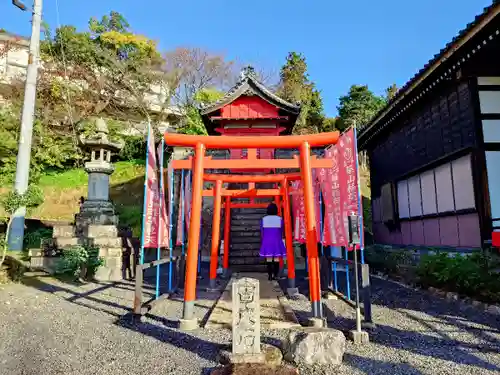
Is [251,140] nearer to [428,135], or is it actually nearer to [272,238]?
[272,238]

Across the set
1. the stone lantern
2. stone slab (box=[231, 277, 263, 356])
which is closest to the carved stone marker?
stone slab (box=[231, 277, 263, 356])

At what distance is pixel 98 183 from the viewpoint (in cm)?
1169

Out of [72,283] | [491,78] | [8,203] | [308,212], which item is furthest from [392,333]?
[8,203]

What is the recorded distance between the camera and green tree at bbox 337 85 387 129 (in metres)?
29.4

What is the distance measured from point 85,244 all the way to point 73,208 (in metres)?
13.5

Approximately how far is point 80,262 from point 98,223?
2108 mm

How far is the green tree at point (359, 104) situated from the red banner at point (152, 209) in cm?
2538

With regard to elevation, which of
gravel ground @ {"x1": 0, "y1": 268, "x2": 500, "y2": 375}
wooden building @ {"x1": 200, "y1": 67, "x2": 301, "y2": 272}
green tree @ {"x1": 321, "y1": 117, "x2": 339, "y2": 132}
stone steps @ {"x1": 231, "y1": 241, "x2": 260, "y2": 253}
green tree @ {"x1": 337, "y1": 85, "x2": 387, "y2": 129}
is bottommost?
gravel ground @ {"x1": 0, "y1": 268, "x2": 500, "y2": 375}

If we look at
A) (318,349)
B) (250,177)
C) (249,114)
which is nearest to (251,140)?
(250,177)

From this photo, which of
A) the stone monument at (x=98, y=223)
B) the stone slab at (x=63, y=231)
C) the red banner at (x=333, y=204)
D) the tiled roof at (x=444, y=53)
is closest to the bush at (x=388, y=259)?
the red banner at (x=333, y=204)

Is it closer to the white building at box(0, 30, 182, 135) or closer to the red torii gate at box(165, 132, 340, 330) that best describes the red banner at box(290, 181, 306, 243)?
the red torii gate at box(165, 132, 340, 330)

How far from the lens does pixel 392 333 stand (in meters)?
4.97

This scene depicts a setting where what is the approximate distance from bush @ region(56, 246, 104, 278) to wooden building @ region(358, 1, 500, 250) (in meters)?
10.3

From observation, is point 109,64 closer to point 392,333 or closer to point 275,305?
point 275,305
